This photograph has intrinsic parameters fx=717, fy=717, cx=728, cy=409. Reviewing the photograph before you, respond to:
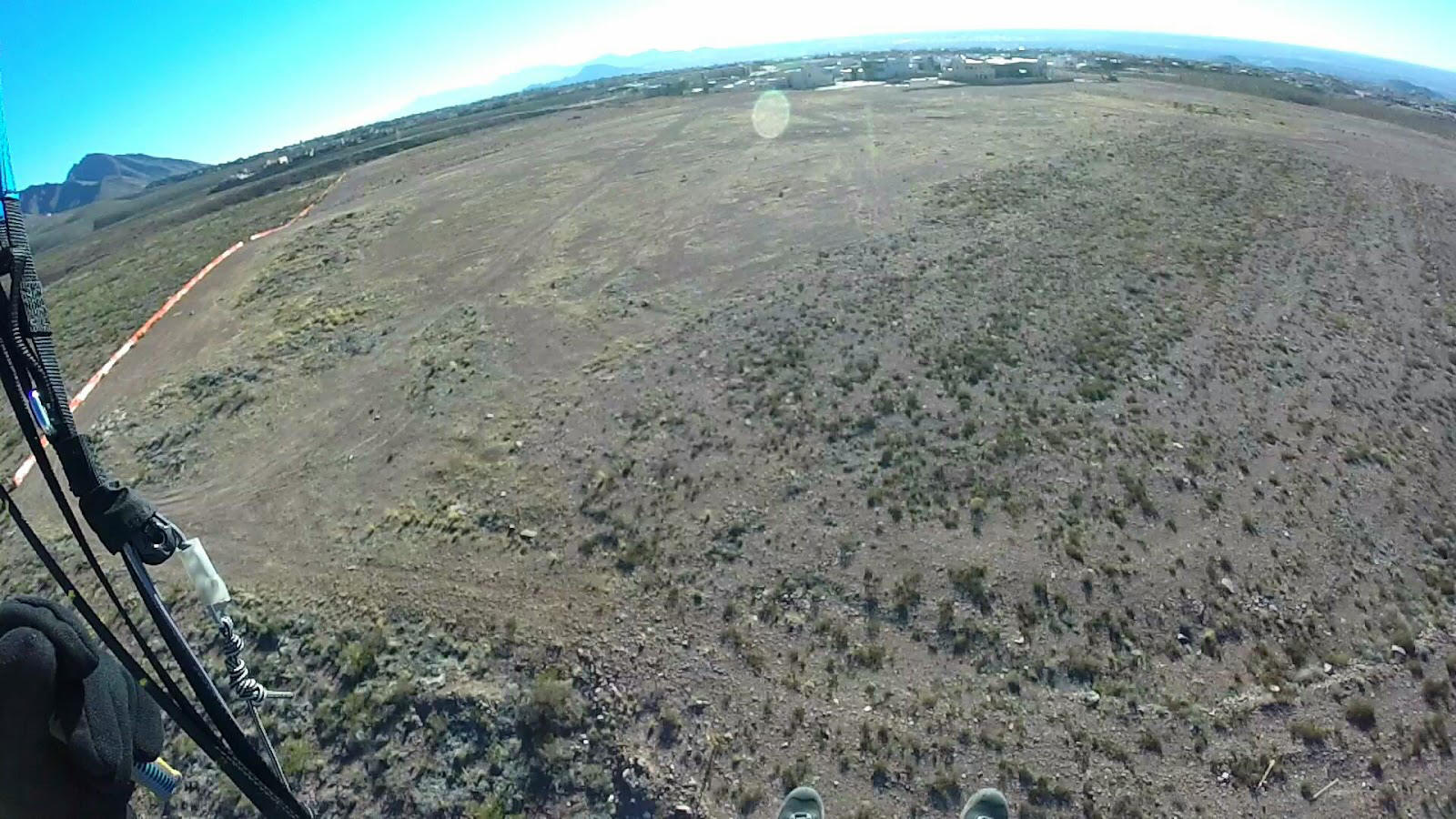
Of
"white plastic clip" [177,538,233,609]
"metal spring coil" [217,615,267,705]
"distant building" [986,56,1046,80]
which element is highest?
"distant building" [986,56,1046,80]

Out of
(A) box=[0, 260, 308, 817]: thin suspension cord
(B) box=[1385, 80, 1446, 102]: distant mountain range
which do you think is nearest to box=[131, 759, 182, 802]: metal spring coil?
(A) box=[0, 260, 308, 817]: thin suspension cord

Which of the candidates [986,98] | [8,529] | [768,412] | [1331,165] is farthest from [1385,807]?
[986,98]

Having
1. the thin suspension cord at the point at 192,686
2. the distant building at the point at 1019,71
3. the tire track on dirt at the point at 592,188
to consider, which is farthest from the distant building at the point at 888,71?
the thin suspension cord at the point at 192,686

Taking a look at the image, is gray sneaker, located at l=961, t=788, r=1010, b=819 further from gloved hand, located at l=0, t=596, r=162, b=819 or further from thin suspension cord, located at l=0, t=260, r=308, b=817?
gloved hand, located at l=0, t=596, r=162, b=819

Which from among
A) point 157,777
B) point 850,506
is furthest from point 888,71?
point 157,777

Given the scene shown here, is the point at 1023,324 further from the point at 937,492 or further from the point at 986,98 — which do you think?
the point at 986,98

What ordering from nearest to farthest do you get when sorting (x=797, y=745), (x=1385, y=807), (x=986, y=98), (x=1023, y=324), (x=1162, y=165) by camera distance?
(x=1385, y=807), (x=797, y=745), (x=1023, y=324), (x=1162, y=165), (x=986, y=98)

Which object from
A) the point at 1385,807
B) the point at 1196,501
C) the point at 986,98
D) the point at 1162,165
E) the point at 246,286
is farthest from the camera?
the point at 986,98
